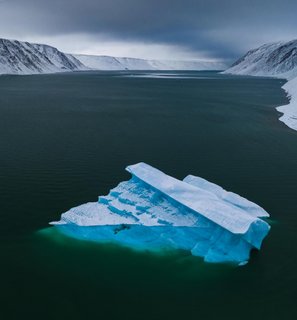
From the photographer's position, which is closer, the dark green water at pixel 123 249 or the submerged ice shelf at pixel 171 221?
the dark green water at pixel 123 249

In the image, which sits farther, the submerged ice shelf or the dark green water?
the submerged ice shelf

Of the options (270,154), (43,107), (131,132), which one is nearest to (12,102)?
(43,107)

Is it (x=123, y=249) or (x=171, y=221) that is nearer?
(x=123, y=249)

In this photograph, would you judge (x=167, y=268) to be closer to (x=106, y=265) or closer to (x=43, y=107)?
(x=106, y=265)

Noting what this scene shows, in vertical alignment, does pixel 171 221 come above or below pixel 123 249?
above
